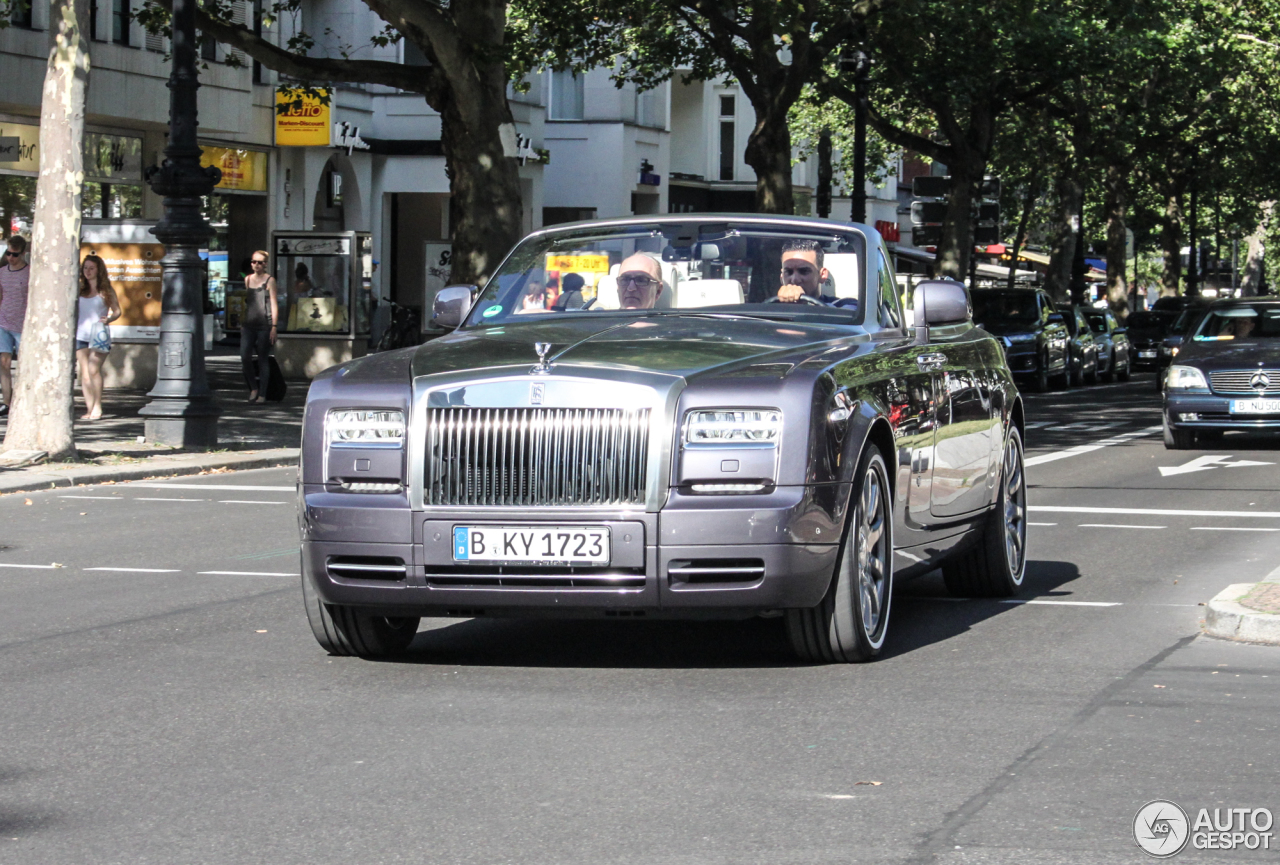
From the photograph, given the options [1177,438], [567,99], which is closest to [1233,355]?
[1177,438]

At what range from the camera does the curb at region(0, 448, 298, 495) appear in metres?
15.8

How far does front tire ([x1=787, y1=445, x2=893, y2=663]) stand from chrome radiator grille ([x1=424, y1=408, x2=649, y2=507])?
2.79 feet

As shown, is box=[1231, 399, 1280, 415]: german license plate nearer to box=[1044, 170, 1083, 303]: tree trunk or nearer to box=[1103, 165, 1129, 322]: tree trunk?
box=[1044, 170, 1083, 303]: tree trunk

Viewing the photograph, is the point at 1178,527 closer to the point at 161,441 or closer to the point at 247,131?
the point at 161,441

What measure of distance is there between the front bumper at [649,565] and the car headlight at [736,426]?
189 mm

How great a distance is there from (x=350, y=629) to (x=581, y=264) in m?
1.95

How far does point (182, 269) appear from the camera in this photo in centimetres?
1914

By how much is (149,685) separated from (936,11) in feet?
111

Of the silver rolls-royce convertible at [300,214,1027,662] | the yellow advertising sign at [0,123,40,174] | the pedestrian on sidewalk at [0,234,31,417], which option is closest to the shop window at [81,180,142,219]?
the yellow advertising sign at [0,123,40,174]

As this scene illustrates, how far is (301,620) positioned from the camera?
349 inches

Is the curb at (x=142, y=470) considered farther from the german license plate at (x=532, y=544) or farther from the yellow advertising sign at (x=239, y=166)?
the yellow advertising sign at (x=239, y=166)

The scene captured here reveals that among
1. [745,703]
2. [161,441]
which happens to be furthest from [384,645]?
[161,441]

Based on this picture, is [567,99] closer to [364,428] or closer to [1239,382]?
[1239,382]

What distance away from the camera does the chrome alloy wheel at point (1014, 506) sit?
973 centimetres
